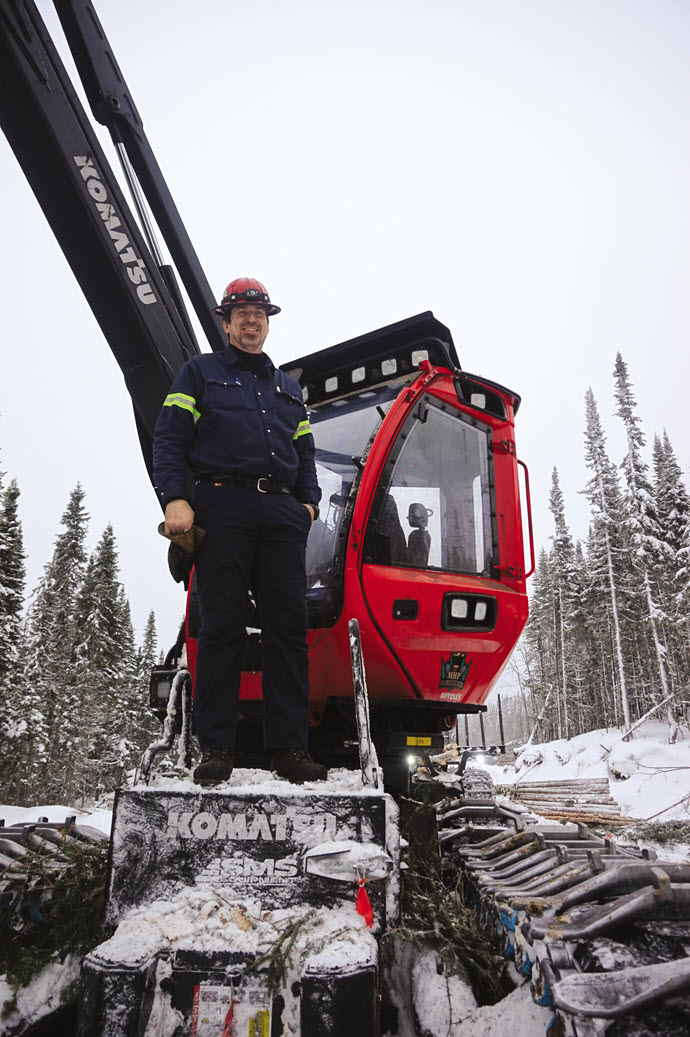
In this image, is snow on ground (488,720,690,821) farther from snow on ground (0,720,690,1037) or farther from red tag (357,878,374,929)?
red tag (357,878,374,929)

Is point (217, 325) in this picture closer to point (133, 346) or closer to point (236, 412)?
point (133, 346)

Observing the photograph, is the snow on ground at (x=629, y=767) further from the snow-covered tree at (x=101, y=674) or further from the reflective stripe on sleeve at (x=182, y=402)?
the snow-covered tree at (x=101, y=674)

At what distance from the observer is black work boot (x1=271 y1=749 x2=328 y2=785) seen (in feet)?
8.68

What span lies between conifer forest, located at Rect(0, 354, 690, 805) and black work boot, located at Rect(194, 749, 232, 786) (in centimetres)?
2160

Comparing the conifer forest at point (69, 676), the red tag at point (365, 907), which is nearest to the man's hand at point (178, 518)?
the red tag at point (365, 907)

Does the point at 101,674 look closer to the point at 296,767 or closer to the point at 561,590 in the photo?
the point at 561,590

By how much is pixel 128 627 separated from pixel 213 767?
40441 mm

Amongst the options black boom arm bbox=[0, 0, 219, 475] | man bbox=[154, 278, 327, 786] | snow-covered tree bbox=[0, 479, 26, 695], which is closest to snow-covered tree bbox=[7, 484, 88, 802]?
snow-covered tree bbox=[0, 479, 26, 695]

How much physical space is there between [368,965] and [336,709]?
2.09 m

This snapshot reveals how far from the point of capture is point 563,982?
1634 mm

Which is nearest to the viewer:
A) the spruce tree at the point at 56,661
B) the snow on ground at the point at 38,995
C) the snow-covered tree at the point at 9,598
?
the snow on ground at the point at 38,995

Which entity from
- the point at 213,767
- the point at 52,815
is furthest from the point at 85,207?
the point at 52,815

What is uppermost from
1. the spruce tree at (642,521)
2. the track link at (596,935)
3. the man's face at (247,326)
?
the spruce tree at (642,521)

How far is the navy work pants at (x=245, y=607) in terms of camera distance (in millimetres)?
2730
